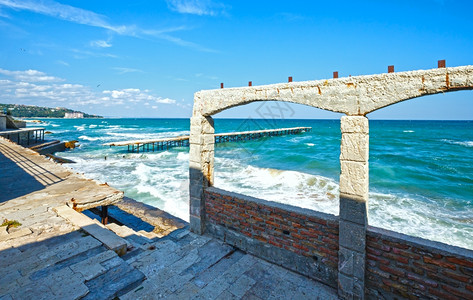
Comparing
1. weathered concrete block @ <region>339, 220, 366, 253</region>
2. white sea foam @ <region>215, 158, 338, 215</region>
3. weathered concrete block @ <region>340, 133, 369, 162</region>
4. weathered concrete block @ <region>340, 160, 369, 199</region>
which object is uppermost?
weathered concrete block @ <region>340, 133, 369, 162</region>

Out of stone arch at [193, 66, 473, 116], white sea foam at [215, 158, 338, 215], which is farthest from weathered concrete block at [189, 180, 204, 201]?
white sea foam at [215, 158, 338, 215]

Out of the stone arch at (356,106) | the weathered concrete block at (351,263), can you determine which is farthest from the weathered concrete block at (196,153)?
the weathered concrete block at (351,263)

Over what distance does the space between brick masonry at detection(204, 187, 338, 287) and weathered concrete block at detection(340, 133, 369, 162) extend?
112 centimetres

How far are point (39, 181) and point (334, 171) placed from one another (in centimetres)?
1835

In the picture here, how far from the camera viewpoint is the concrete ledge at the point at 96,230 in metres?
5.05

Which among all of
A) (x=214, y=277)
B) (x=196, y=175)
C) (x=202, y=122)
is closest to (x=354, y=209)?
(x=214, y=277)

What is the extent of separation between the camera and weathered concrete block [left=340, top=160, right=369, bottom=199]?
3.69m

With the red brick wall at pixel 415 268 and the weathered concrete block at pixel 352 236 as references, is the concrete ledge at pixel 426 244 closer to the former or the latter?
the red brick wall at pixel 415 268

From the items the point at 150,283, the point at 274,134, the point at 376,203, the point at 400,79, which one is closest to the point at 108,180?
the point at 150,283

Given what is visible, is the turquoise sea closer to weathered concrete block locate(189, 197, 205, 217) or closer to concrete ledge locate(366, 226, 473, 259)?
weathered concrete block locate(189, 197, 205, 217)

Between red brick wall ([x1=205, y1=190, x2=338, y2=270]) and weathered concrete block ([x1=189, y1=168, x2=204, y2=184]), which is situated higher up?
Answer: weathered concrete block ([x1=189, y1=168, x2=204, y2=184])

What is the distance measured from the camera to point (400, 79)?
3.32m

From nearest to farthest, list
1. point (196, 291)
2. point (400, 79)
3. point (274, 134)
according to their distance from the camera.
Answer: point (400, 79), point (196, 291), point (274, 134)

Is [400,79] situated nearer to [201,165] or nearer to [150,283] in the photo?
[201,165]
